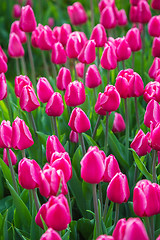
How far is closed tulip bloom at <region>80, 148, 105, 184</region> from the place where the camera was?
3.96ft

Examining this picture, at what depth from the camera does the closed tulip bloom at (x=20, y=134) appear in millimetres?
1478

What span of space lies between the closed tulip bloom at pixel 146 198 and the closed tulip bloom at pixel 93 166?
0.38ft

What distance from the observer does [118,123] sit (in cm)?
215

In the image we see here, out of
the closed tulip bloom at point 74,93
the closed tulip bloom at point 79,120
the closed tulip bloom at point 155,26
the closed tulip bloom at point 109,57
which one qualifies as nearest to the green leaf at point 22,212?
the closed tulip bloom at point 79,120

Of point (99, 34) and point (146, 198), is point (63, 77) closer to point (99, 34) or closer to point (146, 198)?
point (99, 34)

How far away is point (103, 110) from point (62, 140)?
40 cm

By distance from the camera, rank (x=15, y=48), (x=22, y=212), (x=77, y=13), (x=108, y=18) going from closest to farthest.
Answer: (x=22, y=212) → (x=15, y=48) → (x=108, y=18) → (x=77, y=13)

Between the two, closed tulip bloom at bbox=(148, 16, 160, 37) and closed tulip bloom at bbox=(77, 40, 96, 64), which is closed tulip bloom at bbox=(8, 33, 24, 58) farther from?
closed tulip bloom at bbox=(148, 16, 160, 37)

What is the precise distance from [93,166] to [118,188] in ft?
0.47

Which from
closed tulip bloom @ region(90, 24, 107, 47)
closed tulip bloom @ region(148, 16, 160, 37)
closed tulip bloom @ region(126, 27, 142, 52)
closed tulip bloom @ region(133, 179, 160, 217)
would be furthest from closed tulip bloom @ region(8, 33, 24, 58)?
closed tulip bloom @ region(133, 179, 160, 217)

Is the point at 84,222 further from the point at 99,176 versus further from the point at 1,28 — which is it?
the point at 1,28

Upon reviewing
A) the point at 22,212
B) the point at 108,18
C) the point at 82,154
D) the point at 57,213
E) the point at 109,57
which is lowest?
the point at 22,212

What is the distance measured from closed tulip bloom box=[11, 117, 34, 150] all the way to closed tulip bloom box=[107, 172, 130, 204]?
37 centimetres

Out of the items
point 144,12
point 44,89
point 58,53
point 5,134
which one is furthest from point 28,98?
point 144,12
